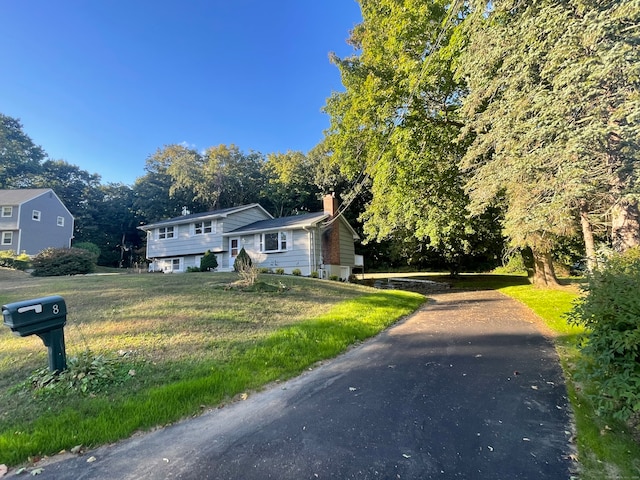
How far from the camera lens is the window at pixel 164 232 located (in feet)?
82.0

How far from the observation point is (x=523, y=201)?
924 cm

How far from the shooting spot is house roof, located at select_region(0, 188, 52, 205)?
93.1ft

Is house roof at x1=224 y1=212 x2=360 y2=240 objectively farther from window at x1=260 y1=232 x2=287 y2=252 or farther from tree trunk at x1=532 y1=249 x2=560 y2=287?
tree trunk at x1=532 y1=249 x2=560 y2=287

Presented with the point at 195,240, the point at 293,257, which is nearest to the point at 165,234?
the point at 195,240

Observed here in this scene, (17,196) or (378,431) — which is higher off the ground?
(17,196)

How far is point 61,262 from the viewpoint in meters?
17.6

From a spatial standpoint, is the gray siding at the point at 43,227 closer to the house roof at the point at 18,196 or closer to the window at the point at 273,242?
the house roof at the point at 18,196

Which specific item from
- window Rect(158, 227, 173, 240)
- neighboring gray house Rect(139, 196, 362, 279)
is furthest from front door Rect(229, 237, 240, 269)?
window Rect(158, 227, 173, 240)

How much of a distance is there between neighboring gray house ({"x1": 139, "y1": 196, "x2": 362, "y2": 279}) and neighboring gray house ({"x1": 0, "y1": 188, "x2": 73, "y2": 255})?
517 inches

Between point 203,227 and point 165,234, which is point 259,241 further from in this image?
point 165,234

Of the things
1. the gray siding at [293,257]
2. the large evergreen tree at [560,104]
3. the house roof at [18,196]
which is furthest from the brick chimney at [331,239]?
the house roof at [18,196]

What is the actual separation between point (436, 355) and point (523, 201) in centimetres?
605

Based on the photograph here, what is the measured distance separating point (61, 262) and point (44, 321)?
56.9 ft

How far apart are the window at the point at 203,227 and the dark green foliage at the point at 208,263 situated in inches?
103
